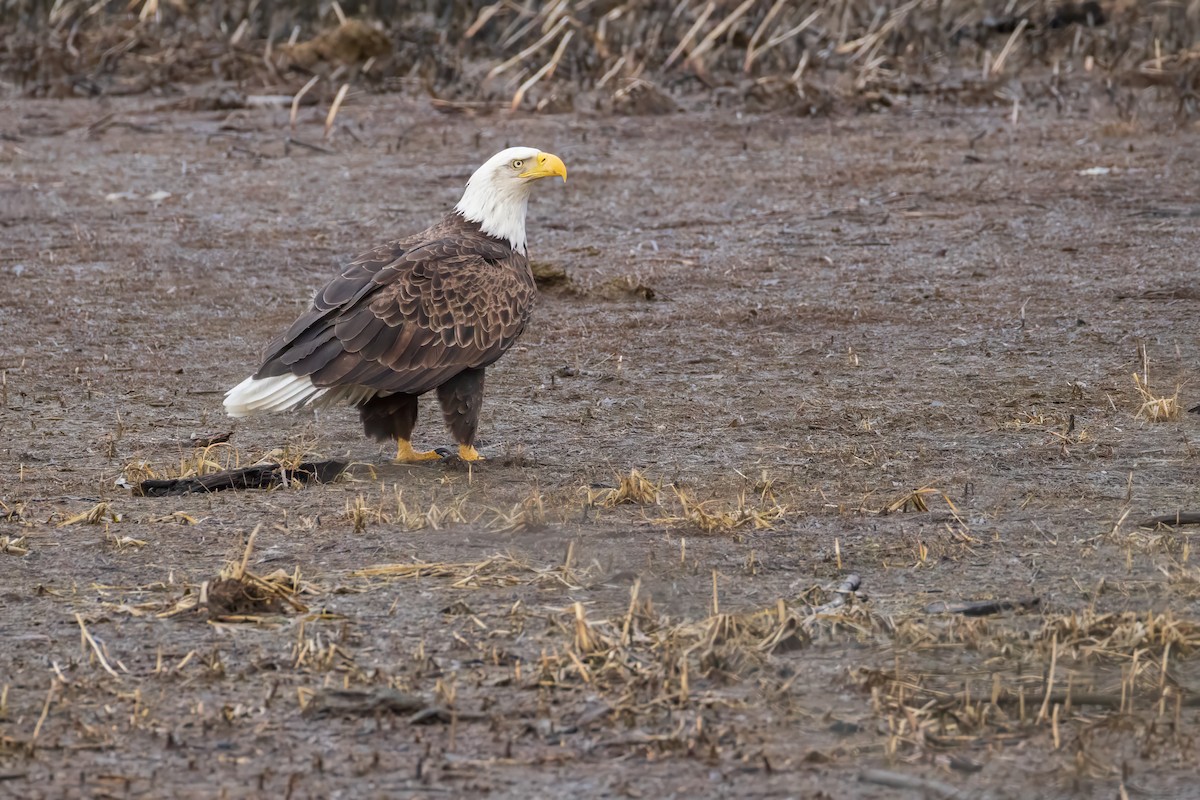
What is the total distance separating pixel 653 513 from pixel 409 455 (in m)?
1.37

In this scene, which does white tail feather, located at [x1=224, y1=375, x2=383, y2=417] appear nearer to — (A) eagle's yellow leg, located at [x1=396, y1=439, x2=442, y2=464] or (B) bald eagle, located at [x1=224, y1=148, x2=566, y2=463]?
(B) bald eagle, located at [x1=224, y1=148, x2=566, y2=463]

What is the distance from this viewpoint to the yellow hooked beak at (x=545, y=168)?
7.30 meters

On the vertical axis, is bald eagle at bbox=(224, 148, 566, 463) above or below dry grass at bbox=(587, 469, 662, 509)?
above

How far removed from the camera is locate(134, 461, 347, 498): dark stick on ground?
6.26 metres

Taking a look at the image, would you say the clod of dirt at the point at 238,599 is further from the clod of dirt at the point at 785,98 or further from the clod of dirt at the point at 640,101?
the clod of dirt at the point at 785,98

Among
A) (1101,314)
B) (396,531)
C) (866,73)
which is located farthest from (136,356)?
(866,73)

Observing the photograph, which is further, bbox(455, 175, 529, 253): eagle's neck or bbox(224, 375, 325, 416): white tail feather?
bbox(455, 175, 529, 253): eagle's neck

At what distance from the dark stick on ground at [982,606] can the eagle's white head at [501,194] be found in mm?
2951

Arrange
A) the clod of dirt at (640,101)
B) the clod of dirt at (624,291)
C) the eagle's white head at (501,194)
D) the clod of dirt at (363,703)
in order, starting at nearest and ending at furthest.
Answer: the clod of dirt at (363,703) < the eagle's white head at (501,194) < the clod of dirt at (624,291) < the clod of dirt at (640,101)

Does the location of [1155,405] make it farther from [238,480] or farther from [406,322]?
[238,480]

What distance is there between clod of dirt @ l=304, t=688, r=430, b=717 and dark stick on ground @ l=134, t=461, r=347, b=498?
210 cm

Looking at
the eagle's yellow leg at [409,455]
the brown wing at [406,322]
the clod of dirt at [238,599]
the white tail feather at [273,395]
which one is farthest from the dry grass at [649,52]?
the clod of dirt at [238,599]

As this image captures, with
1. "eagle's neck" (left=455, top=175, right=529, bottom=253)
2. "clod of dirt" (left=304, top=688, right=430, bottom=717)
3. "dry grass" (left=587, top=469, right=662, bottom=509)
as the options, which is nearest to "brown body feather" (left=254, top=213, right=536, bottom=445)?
"eagle's neck" (left=455, top=175, right=529, bottom=253)

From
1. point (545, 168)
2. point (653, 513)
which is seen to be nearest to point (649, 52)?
point (545, 168)
